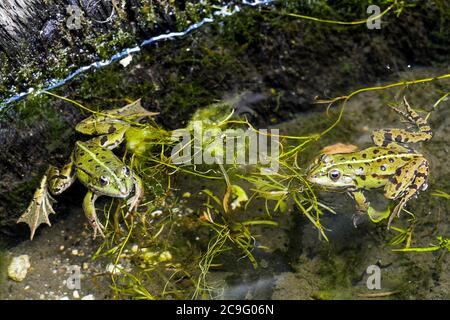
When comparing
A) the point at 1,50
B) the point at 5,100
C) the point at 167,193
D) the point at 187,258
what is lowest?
the point at 187,258

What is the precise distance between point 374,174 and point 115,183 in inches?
101

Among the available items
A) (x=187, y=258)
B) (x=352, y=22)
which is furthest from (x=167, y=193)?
(x=352, y=22)

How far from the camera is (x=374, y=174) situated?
5266mm

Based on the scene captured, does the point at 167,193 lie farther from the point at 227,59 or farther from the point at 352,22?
the point at 352,22

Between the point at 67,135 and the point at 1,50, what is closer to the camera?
the point at 1,50

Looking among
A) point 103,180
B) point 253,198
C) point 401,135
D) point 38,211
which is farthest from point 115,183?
point 401,135

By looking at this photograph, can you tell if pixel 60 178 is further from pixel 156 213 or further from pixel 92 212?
pixel 156 213

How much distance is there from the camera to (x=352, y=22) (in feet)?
20.9

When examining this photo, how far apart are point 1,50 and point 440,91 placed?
4.74m

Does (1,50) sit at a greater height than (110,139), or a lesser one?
greater

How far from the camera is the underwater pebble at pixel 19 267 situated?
5078 millimetres

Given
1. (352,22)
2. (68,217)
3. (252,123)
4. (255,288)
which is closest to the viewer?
(255,288)

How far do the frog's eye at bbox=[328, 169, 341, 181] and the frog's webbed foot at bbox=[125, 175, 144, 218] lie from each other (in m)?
1.89

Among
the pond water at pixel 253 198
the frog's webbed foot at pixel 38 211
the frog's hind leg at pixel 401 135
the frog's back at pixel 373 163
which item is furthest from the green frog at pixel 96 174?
the frog's hind leg at pixel 401 135
